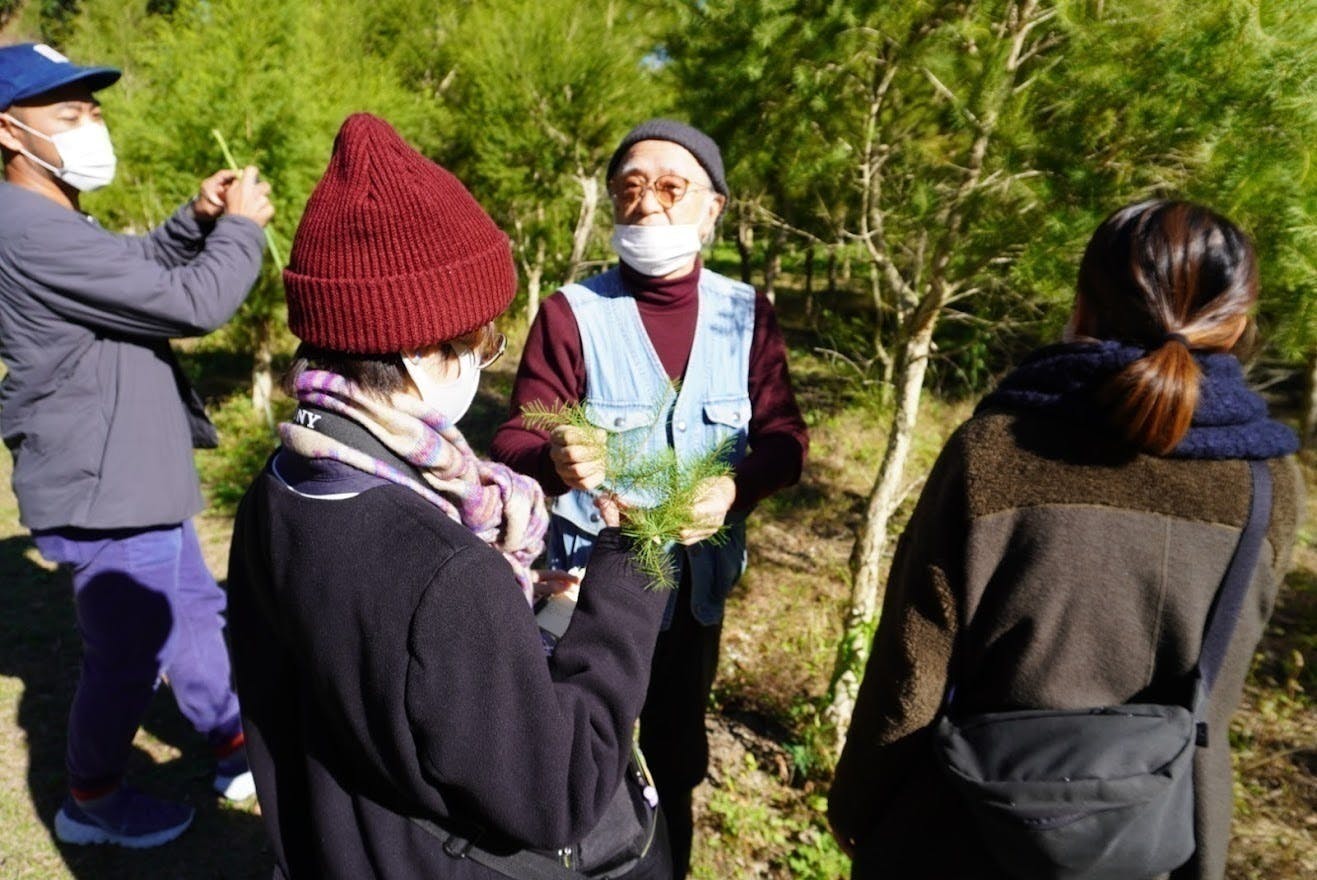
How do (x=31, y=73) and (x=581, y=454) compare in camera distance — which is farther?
(x=31, y=73)

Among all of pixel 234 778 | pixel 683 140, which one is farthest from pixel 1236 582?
pixel 234 778

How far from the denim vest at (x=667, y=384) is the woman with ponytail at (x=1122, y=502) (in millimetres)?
777

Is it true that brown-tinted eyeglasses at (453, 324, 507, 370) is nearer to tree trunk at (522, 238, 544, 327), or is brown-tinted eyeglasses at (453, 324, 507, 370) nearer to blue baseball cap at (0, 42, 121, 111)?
blue baseball cap at (0, 42, 121, 111)

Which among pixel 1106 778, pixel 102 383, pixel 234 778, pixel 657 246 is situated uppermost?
pixel 657 246

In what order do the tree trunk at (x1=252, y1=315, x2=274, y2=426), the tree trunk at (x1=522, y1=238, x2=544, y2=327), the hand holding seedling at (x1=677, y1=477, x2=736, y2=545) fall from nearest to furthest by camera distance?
the hand holding seedling at (x1=677, y1=477, x2=736, y2=545) → the tree trunk at (x1=252, y1=315, x2=274, y2=426) → the tree trunk at (x1=522, y1=238, x2=544, y2=327)

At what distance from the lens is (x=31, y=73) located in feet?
6.98

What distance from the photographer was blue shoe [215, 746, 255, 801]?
2861 millimetres

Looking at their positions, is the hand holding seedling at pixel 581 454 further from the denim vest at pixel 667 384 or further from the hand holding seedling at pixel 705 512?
the denim vest at pixel 667 384

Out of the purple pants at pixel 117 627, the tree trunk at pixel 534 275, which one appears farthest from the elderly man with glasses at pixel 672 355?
the tree trunk at pixel 534 275

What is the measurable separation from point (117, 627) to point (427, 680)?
1.91 meters

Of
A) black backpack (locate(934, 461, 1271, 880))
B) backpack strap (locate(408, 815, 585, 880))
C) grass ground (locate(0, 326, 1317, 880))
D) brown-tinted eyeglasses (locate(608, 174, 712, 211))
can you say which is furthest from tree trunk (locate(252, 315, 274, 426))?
black backpack (locate(934, 461, 1271, 880))

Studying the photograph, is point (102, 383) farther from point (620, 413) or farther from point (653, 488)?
point (653, 488)

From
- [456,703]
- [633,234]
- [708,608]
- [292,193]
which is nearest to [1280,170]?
[633,234]

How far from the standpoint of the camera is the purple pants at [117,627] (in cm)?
232
